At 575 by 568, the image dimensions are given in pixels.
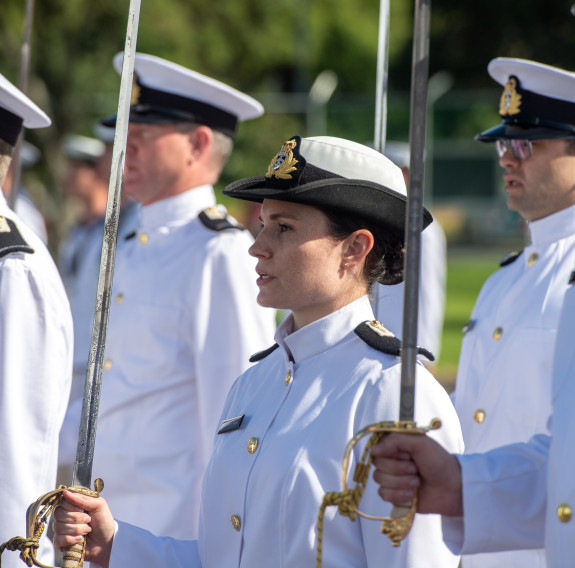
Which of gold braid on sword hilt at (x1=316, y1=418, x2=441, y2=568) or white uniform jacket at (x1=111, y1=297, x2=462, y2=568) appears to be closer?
gold braid on sword hilt at (x1=316, y1=418, x2=441, y2=568)

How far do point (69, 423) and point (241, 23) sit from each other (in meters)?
19.4

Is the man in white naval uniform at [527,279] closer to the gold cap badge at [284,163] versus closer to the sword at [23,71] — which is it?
the gold cap badge at [284,163]

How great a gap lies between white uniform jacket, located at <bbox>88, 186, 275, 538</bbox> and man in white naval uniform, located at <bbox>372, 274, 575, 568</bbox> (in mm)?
1887

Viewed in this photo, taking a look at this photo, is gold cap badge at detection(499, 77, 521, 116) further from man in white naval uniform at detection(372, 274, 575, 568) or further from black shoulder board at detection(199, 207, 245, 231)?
man in white naval uniform at detection(372, 274, 575, 568)

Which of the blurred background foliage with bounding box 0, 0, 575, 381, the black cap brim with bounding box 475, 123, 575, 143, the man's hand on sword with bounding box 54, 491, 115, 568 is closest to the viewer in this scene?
the man's hand on sword with bounding box 54, 491, 115, 568

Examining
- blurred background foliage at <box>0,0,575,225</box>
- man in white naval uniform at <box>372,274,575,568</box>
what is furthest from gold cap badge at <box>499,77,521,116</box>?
blurred background foliage at <box>0,0,575,225</box>

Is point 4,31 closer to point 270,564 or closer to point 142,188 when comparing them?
point 142,188

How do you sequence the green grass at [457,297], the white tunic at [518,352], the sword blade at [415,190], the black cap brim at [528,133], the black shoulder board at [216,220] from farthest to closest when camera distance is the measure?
the green grass at [457,297]
the black shoulder board at [216,220]
the black cap brim at [528,133]
the white tunic at [518,352]
the sword blade at [415,190]

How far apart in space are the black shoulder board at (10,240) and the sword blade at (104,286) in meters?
0.82

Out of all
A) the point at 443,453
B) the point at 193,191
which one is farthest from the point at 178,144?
the point at 443,453

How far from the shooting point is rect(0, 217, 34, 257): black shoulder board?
121 inches

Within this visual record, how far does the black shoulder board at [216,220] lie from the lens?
4.26 m

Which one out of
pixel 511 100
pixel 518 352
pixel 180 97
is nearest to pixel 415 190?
pixel 518 352

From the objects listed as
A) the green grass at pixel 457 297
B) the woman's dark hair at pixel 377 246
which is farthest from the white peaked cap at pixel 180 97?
the green grass at pixel 457 297
